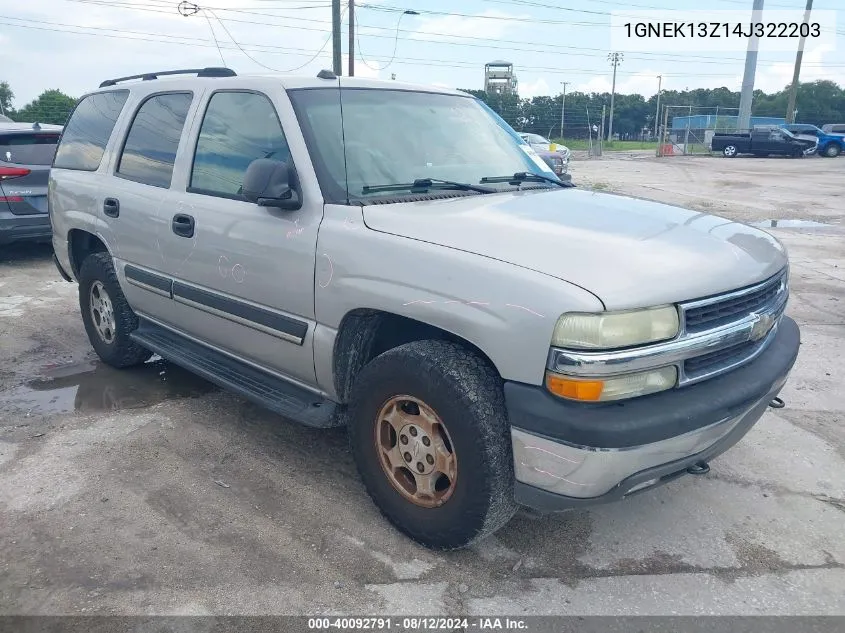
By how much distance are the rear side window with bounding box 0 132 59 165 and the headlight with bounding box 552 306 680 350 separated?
283 inches

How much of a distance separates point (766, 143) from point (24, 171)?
112ft

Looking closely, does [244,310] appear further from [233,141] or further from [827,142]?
[827,142]

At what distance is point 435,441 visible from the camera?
267 cm

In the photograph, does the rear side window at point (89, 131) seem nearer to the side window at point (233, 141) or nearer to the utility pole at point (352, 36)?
the side window at point (233, 141)

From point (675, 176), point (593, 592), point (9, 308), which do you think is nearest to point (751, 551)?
point (593, 592)

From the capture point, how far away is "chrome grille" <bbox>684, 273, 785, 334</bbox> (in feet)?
8.00

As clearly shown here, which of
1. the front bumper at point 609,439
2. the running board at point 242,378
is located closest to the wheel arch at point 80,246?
the running board at point 242,378

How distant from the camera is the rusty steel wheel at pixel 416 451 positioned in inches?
105

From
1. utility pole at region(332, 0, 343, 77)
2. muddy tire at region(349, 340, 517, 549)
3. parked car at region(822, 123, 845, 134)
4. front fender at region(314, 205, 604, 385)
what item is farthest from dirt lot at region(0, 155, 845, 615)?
parked car at region(822, 123, 845, 134)

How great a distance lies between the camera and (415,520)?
9.24ft

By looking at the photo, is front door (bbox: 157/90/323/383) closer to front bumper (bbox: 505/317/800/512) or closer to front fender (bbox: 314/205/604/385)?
front fender (bbox: 314/205/604/385)

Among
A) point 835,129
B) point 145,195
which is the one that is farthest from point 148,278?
point 835,129

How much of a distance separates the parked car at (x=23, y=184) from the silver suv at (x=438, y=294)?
4124 millimetres

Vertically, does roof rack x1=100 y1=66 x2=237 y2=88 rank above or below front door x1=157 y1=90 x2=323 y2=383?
above
